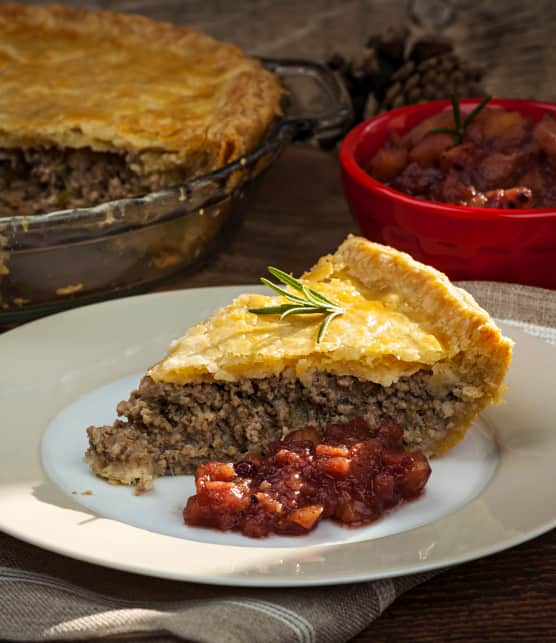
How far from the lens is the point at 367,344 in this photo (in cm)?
291

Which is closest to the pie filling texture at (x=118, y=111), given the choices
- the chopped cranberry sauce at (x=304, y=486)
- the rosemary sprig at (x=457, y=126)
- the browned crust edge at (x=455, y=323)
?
the rosemary sprig at (x=457, y=126)

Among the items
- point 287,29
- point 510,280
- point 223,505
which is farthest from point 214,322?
point 287,29

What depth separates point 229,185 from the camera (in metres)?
3.92

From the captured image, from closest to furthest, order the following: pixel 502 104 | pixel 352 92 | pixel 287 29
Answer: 1. pixel 502 104
2. pixel 352 92
3. pixel 287 29

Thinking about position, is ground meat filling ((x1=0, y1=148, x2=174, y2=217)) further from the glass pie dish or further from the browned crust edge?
the browned crust edge

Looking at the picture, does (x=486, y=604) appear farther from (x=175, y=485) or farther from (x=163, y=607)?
(x=175, y=485)

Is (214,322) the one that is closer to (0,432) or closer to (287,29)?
(0,432)

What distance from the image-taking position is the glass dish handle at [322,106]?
440 centimetres

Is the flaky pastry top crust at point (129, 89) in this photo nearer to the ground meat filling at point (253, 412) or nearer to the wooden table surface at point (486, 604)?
the ground meat filling at point (253, 412)

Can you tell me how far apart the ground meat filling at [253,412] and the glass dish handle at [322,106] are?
166 centimetres

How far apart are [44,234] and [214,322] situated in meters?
0.78

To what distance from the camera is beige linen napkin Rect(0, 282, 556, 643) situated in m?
2.29

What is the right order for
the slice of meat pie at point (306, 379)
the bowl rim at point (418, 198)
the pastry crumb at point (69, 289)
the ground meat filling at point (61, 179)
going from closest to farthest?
the slice of meat pie at point (306, 379)
the bowl rim at point (418, 198)
the pastry crumb at point (69, 289)
the ground meat filling at point (61, 179)

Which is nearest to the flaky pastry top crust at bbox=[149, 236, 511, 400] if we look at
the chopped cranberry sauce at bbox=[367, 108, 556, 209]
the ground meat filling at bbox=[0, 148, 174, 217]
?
the chopped cranberry sauce at bbox=[367, 108, 556, 209]
